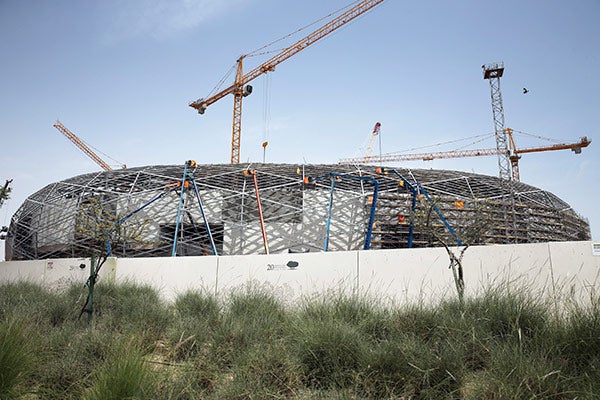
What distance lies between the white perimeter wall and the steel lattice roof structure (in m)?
8.46

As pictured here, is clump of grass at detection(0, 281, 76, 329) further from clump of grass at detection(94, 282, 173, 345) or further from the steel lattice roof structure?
the steel lattice roof structure

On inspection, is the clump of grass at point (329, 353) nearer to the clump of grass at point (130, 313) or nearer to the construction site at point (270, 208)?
the clump of grass at point (130, 313)

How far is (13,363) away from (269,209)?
18624 millimetres

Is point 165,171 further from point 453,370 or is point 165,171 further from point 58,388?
point 453,370

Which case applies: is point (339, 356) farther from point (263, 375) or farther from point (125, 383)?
point (125, 383)

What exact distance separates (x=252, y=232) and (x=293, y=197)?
129 inches

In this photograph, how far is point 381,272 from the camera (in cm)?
1016

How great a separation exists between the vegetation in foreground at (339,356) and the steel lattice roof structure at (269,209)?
14.7 meters

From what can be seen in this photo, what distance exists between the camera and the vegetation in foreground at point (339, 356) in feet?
12.9

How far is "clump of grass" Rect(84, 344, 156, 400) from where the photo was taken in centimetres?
378

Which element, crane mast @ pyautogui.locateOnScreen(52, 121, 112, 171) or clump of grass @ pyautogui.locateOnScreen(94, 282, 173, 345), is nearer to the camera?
clump of grass @ pyautogui.locateOnScreen(94, 282, 173, 345)

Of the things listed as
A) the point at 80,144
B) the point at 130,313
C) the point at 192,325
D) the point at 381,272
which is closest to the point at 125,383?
the point at 192,325

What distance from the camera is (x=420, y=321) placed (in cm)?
578

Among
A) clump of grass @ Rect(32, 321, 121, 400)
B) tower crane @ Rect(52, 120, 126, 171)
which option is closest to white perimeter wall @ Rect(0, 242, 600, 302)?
clump of grass @ Rect(32, 321, 121, 400)
